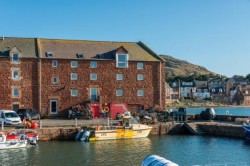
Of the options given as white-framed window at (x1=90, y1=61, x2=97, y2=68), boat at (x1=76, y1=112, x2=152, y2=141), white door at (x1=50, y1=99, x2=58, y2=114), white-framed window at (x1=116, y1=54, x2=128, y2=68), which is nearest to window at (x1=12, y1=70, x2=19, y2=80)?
white door at (x1=50, y1=99, x2=58, y2=114)

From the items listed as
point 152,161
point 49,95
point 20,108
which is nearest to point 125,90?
point 49,95

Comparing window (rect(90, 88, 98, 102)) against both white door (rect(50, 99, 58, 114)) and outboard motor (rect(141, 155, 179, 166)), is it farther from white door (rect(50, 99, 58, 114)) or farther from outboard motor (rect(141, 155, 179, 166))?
outboard motor (rect(141, 155, 179, 166))

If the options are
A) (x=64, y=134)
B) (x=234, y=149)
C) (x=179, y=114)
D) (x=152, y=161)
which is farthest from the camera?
(x=179, y=114)

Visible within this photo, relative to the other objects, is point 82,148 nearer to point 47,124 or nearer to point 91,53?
point 47,124

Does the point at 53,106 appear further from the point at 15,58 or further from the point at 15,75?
the point at 15,58

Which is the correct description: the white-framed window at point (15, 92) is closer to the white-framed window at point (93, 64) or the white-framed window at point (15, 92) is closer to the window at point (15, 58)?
the window at point (15, 58)

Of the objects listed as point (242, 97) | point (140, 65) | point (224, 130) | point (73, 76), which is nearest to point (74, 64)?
point (73, 76)

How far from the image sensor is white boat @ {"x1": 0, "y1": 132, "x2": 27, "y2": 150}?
3381cm

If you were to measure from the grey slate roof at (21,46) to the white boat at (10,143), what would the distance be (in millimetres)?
18642

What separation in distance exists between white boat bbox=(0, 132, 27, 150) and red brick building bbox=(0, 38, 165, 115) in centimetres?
1659

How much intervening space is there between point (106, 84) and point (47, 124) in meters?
13.1

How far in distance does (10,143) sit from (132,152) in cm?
1016

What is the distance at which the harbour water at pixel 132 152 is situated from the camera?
28.4 m

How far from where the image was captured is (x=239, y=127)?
41281mm
